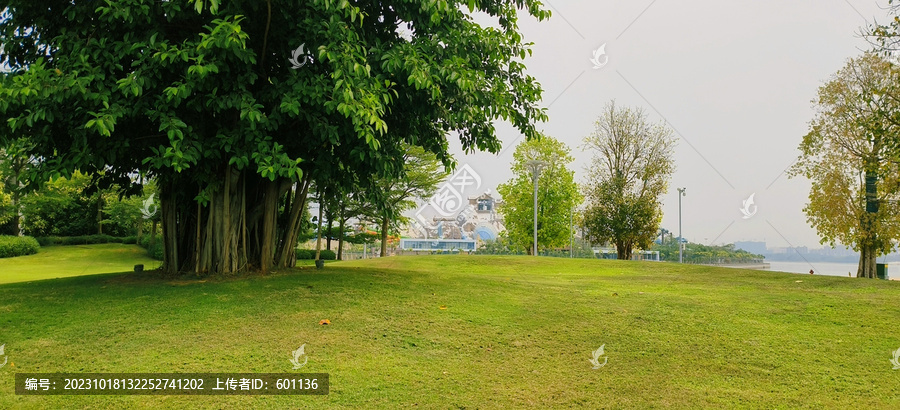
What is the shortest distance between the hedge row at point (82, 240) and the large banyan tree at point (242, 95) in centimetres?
2781

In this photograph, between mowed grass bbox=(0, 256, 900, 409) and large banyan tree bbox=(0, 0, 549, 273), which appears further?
large banyan tree bbox=(0, 0, 549, 273)

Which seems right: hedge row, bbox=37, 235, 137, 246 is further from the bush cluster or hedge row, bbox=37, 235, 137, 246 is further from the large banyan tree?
the large banyan tree

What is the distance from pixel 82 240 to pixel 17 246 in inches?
216

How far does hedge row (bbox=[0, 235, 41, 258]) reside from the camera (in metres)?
27.7

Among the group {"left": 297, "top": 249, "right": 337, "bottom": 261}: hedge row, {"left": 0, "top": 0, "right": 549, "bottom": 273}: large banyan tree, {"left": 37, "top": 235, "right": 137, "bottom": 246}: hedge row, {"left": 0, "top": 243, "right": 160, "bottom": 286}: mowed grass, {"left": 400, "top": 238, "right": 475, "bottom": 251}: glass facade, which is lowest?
{"left": 0, "top": 243, "right": 160, "bottom": 286}: mowed grass

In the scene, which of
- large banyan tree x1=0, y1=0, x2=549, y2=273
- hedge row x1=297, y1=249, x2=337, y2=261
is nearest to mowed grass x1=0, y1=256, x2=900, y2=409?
large banyan tree x1=0, y1=0, x2=549, y2=273

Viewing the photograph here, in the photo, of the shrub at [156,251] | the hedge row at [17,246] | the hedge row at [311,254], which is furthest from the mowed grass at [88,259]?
the hedge row at [311,254]

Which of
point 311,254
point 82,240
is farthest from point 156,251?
point 82,240

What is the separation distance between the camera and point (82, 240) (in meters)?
33.9

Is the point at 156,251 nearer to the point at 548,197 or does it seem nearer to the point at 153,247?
the point at 153,247

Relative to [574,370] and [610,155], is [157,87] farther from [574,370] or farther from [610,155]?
[610,155]

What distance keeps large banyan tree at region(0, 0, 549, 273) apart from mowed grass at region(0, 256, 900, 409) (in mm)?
1808

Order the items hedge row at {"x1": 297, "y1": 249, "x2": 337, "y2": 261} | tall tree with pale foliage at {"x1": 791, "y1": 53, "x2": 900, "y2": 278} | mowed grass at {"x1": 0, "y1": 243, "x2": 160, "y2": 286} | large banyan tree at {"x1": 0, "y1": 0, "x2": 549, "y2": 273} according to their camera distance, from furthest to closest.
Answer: hedge row at {"x1": 297, "y1": 249, "x2": 337, "y2": 261} < mowed grass at {"x1": 0, "y1": 243, "x2": 160, "y2": 286} < tall tree with pale foliage at {"x1": 791, "y1": 53, "x2": 900, "y2": 278} < large banyan tree at {"x1": 0, "y1": 0, "x2": 549, "y2": 273}

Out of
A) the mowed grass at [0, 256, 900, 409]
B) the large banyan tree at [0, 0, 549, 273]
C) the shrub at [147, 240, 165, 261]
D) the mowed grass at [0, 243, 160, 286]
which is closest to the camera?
the mowed grass at [0, 256, 900, 409]
